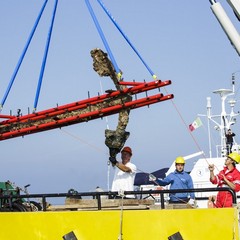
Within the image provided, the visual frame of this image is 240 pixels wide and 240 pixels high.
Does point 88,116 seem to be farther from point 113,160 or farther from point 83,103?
point 113,160

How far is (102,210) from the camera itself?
9.31 m

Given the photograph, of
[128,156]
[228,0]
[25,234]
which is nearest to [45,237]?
[25,234]

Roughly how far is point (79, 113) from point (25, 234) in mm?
2203

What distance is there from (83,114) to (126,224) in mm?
2466

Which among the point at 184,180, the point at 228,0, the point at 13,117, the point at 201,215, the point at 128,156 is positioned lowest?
the point at 201,215

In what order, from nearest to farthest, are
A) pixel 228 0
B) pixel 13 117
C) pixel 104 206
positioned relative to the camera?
pixel 228 0 < pixel 104 206 < pixel 13 117

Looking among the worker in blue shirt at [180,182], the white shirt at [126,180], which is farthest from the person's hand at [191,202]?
the white shirt at [126,180]

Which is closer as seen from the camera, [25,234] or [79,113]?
[25,234]

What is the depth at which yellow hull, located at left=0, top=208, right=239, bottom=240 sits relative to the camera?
27.4ft

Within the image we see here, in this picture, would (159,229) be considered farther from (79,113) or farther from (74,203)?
(79,113)

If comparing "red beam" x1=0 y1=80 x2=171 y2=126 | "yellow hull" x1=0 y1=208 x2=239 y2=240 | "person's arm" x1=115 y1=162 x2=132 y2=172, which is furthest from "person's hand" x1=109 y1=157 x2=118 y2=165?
"yellow hull" x1=0 y1=208 x2=239 y2=240

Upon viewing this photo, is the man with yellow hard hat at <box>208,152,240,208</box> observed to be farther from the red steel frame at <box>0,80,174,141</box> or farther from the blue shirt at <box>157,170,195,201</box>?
the red steel frame at <box>0,80,174,141</box>

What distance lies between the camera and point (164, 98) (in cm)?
1042

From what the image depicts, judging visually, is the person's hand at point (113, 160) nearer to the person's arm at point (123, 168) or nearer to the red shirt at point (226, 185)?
the person's arm at point (123, 168)
